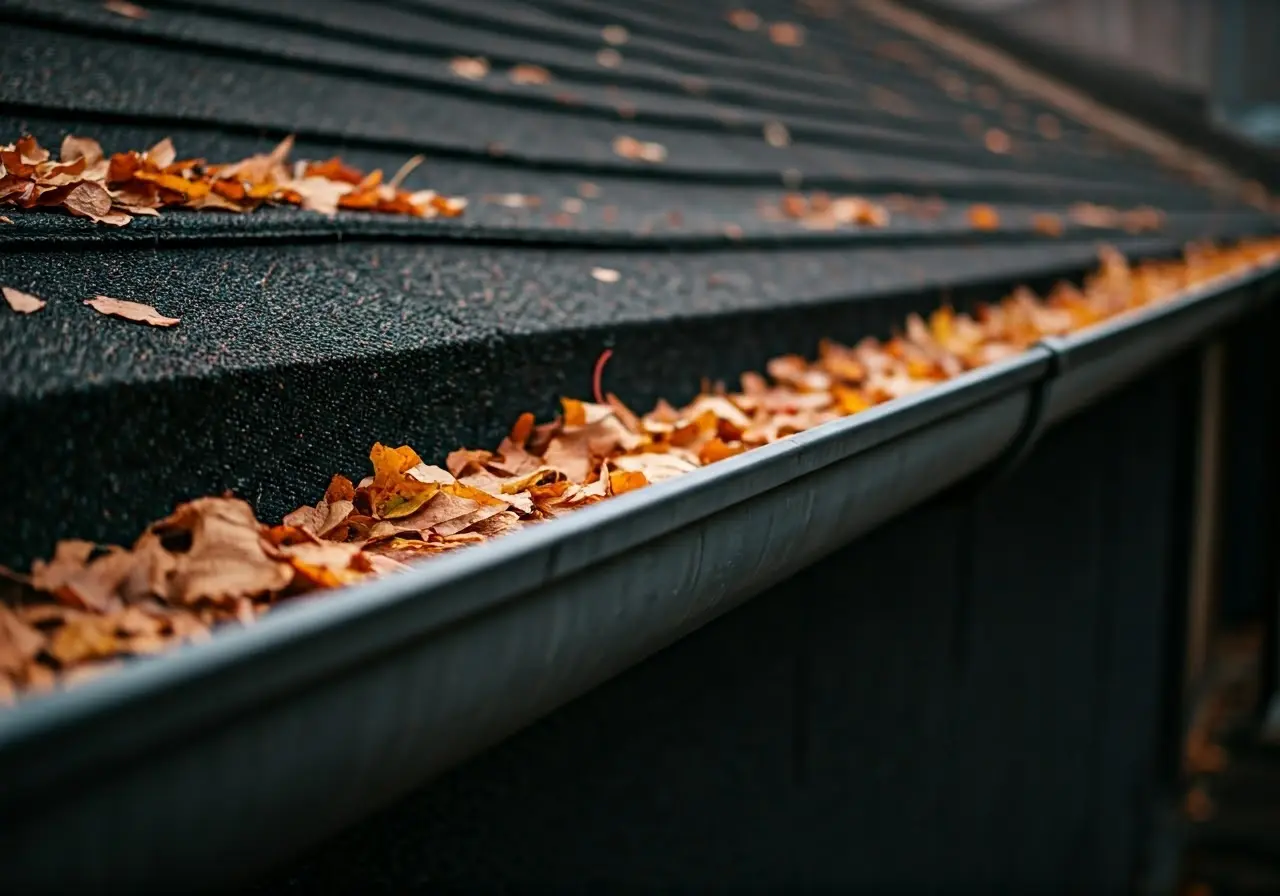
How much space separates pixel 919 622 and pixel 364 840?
1.76 meters

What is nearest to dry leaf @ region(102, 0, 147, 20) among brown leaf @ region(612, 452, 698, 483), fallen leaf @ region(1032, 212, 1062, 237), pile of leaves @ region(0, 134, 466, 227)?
pile of leaves @ region(0, 134, 466, 227)

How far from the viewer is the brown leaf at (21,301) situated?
0.98 meters

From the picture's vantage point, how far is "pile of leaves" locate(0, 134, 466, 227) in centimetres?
122

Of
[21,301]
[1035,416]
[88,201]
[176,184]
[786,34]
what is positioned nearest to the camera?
[21,301]

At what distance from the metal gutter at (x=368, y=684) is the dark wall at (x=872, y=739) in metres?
0.52

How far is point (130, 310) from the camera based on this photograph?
1063mm

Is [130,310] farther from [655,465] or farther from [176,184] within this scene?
[655,465]

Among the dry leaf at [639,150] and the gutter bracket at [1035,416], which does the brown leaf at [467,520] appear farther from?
the dry leaf at [639,150]

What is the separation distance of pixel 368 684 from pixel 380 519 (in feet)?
1.48

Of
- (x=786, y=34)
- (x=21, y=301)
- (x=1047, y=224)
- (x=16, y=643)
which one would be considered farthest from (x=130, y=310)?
(x=786, y=34)

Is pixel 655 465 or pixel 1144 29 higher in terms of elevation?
pixel 1144 29

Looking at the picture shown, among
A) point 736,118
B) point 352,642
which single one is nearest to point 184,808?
point 352,642

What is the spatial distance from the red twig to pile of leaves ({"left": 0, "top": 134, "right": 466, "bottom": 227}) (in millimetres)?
396

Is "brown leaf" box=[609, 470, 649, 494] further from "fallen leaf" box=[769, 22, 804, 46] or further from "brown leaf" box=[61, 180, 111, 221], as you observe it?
"fallen leaf" box=[769, 22, 804, 46]
